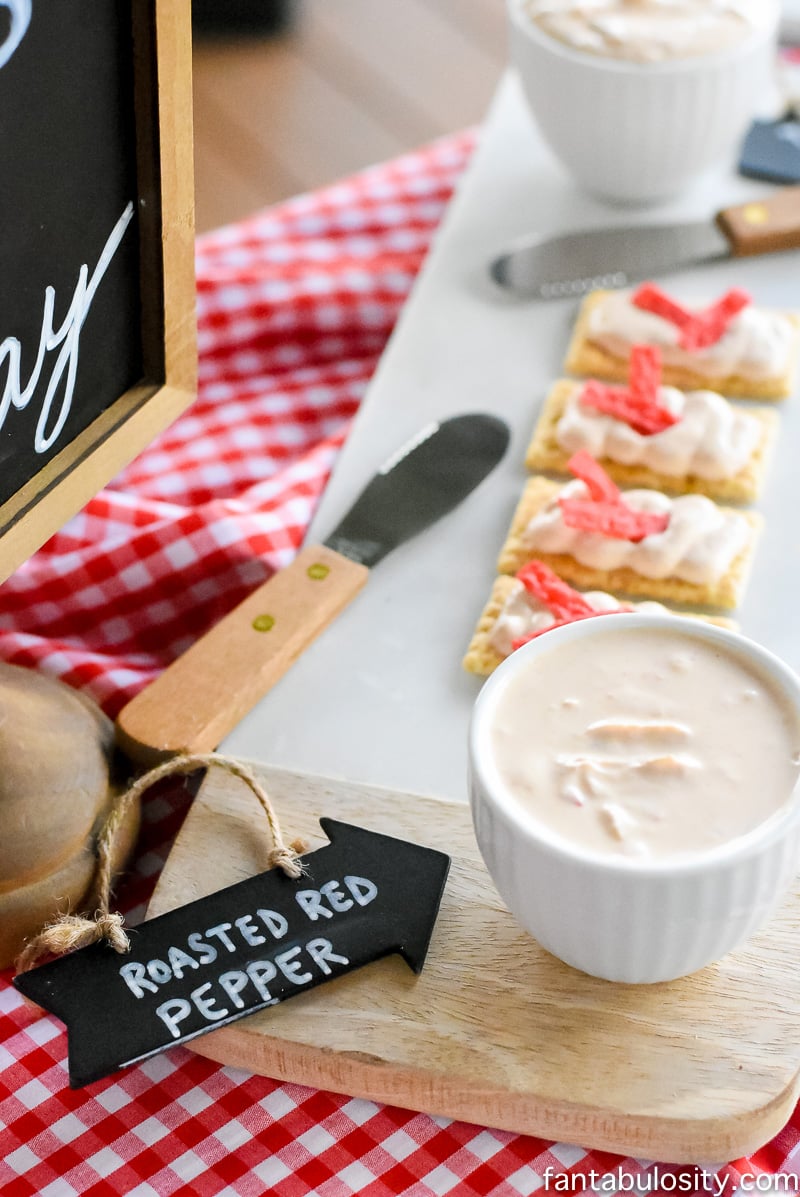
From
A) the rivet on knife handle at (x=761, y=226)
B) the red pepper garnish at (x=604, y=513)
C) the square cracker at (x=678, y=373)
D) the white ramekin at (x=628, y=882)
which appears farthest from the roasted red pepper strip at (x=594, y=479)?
the rivet on knife handle at (x=761, y=226)

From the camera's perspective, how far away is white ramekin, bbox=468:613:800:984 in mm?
668

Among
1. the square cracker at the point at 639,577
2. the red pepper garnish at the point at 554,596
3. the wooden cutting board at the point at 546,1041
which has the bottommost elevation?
the wooden cutting board at the point at 546,1041

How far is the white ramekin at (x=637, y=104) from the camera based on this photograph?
48.1 inches

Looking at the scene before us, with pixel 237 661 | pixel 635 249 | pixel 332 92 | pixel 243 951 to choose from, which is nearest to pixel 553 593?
pixel 237 661

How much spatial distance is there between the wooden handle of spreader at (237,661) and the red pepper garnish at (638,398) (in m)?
0.23

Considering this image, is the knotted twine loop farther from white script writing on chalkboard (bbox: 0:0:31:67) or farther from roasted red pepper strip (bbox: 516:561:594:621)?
white script writing on chalkboard (bbox: 0:0:31:67)

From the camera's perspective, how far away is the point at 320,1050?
2.48 ft

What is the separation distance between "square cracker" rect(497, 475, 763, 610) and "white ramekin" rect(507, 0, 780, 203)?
0.41 meters

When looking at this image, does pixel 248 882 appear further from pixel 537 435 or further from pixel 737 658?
pixel 537 435

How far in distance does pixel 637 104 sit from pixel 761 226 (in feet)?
0.53

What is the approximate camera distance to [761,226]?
1295 millimetres

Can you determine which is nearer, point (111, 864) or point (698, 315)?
point (111, 864)

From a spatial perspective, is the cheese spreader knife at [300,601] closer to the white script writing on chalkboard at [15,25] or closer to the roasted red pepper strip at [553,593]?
the roasted red pepper strip at [553,593]

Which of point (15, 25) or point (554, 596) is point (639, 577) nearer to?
point (554, 596)
